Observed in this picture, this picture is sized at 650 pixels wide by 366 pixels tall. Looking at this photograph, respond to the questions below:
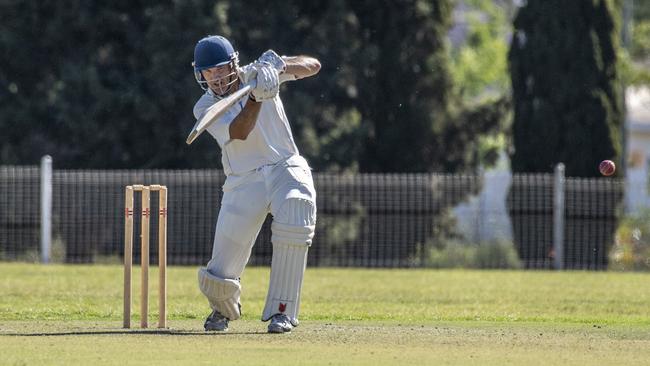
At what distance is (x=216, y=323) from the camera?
8.88 m

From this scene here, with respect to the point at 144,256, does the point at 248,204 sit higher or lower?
higher

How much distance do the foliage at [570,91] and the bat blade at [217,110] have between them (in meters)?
13.1

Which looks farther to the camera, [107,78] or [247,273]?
[107,78]

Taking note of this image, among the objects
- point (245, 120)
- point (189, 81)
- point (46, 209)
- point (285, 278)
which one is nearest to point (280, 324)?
point (285, 278)

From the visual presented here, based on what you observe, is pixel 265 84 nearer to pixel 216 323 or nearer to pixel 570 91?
pixel 216 323

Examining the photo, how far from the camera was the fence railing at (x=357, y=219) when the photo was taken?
65.9ft

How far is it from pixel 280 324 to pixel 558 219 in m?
12.1

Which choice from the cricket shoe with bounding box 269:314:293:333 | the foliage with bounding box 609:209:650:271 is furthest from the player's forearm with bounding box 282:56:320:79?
the foliage with bounding box 609:209:650:271

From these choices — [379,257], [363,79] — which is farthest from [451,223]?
[363,79]

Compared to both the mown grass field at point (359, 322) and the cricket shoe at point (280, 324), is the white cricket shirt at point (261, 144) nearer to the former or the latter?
the cricket shoe at point (280, 324)

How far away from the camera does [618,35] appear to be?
69.7 ft

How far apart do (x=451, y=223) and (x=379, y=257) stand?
1.15 metres

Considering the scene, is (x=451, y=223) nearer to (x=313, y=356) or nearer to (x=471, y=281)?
(x=471, y=281)

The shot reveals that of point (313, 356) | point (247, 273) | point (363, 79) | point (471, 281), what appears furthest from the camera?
point (363, 79)
